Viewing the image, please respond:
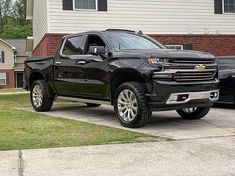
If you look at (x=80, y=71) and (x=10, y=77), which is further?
(x=10, y=77)

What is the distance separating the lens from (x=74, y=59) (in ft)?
37.2

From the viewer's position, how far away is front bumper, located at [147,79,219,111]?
9.20 m

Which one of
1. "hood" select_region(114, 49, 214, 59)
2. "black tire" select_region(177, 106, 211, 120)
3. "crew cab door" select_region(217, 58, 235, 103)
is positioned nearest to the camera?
"hood" select_region(114, 49, 214, 59)

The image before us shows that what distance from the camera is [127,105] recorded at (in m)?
9.73

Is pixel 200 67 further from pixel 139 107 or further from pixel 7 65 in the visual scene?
pixel 7 65

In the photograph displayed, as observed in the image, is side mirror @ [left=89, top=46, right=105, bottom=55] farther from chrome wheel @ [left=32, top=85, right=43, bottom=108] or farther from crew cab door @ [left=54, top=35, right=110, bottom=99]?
chrome wheel @ [left=32, top=85, right=43, bottom=108]

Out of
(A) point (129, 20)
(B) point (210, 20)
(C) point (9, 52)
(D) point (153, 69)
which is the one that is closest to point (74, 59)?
(D) point (153, 69)

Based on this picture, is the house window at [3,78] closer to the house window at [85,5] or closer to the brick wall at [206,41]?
the brick wall at [206,41]

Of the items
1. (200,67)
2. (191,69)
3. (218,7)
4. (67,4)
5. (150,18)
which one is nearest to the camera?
(191,69)

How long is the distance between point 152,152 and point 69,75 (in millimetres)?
4474

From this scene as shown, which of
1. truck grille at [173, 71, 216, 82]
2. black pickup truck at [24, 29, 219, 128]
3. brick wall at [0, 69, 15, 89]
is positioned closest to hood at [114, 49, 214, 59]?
black pickup truck at [24, 29, 219, 128]

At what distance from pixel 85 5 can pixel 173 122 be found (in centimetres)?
940

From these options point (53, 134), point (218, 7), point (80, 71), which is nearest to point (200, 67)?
point (80, 71)

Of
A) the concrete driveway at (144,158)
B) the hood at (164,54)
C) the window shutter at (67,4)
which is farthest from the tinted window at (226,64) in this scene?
the window shutter at (67,4)
